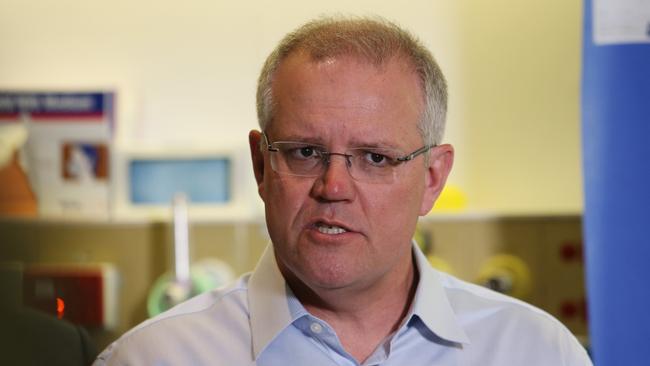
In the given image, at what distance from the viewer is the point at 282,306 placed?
4.92 ft

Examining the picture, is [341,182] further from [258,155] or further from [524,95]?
[524,95]

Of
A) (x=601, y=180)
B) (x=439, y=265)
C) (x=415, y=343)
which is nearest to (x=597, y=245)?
(x=601, y=180)

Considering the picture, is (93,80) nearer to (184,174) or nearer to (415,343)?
(184,174)

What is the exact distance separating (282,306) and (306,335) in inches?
2.4

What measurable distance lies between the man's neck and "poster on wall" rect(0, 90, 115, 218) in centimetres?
205

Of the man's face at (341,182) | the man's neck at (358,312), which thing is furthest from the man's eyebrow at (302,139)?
the man's neck at (358,312)

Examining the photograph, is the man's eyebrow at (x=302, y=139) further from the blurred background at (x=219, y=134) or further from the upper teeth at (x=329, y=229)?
the blurred background at (x=219, y=134)

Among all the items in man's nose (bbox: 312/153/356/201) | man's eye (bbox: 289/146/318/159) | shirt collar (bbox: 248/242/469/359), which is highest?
man's eye (bbox: 289/146/318/159)

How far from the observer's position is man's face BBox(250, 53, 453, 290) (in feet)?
4.56

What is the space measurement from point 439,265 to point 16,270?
2.55 metres

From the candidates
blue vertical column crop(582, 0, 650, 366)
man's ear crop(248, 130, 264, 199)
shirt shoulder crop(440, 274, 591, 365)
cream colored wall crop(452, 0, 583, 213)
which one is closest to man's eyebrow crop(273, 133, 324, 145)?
man's ear crop(248, 130, 264, 199)

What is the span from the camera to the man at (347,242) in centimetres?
140

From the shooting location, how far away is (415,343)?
1.52m

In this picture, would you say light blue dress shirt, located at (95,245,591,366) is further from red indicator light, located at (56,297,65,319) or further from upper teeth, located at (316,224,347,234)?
red indicator light, located at (56,297,65,319)
